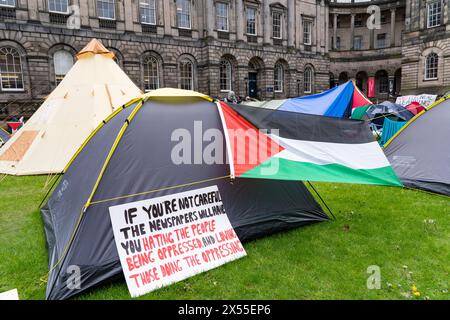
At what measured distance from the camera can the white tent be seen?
8.75 meters

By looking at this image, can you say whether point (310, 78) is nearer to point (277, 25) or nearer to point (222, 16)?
point (277, 25)

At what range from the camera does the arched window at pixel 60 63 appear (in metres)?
21.6

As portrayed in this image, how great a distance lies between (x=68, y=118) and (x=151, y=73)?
56.1 ft

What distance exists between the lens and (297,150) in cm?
407

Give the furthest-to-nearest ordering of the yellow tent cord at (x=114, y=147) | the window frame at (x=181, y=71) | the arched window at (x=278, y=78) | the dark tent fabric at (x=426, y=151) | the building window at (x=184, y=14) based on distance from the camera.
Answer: the arched window at (x=278, y=78) → the window frame at (x=181, y=71) → the building window at (x=184, y=14) → the dark tent fabric at (x=426, y=151) → the yellow tent cord at (x=114, y=147)

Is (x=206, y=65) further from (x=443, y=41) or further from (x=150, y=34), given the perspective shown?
(x=443, y=41)

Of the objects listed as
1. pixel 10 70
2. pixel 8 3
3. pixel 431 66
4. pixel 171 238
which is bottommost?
pixel 171 238

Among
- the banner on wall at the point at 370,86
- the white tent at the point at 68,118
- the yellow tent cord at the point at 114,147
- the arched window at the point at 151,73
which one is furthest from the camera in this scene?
the banner on wall at the point at 370,86

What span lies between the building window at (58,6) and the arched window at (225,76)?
1251 centimetres

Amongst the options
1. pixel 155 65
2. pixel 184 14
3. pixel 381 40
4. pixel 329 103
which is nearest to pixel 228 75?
pixel 184 14

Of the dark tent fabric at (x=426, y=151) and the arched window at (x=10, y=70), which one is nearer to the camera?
the dark tent fabric at (x=426, y=151)

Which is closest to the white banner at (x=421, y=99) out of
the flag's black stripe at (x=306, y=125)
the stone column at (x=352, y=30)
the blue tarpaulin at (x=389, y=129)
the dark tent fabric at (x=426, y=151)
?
the blue tarpaulin at (x=389, y=129)

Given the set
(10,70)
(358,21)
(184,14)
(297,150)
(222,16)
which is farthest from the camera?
(358,21)

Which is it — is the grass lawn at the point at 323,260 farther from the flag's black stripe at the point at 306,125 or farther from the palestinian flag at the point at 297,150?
the flag's black stripe at the point at 306,125
